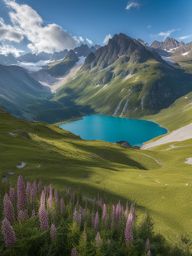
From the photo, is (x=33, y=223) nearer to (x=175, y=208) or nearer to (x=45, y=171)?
(x=175, y=208)

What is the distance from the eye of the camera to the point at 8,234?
1344 centimetres

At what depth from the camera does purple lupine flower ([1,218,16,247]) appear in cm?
1318

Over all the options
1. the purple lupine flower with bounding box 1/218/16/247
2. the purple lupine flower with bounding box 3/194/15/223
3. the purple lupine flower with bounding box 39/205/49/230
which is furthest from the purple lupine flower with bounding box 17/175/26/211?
the purple lupine flower with bounding box 1/218/16/247

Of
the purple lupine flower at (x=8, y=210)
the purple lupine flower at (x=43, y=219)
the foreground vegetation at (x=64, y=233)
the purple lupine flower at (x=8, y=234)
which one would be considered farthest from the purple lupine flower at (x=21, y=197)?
the purple lupine flower at (x=8, y=234)

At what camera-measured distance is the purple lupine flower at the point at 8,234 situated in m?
13.2

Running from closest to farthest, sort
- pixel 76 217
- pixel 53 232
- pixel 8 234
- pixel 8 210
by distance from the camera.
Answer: pixel 8 234 < pixel 53 232 < pixel 8 210 < pixel 76 217

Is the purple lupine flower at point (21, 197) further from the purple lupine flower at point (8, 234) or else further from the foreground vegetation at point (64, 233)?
the purple lupine flower at point (8, 234)

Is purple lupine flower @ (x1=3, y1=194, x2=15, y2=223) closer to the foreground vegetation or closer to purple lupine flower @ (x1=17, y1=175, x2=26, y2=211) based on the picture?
the foreground vegetation

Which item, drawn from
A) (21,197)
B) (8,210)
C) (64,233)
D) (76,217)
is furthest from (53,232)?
(21,197)

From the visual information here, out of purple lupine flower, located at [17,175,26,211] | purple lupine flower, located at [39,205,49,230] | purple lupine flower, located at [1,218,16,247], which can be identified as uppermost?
purple lupine flower, located at [17,175,26,211]

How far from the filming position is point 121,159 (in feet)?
329

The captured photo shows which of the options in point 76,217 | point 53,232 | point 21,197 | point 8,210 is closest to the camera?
point 53,232

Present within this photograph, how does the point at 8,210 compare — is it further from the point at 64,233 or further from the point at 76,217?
the point at 76,217

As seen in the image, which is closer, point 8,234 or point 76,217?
point 8,234
